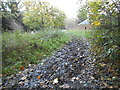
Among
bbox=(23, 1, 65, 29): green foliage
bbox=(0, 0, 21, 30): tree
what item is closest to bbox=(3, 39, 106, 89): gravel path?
bbox=(0, 0, 21, 30): tree

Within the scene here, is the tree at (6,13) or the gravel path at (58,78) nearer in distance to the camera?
the gravel path at (58,78)

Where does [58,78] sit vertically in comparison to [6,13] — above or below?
below

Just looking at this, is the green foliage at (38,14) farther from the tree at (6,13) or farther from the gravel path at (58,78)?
the gravel path at (58,78)

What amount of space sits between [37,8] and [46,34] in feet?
6.82

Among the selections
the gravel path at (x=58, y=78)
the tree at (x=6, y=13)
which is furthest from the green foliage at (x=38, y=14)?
the gravel path at (x=58, y=78)

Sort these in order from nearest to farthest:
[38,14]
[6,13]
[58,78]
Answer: [58,78] < [6,13] < [38,14]

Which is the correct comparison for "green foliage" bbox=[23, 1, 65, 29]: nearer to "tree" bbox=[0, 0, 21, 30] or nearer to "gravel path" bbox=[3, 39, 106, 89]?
"tree" bbox=[0, 0, 21, 30]

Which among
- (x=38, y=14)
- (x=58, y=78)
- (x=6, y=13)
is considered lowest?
(x=58, y=78)

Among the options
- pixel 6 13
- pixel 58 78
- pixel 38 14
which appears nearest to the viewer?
pixel 58 78

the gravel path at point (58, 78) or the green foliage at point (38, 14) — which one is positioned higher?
the green foliage at point (38, 14)

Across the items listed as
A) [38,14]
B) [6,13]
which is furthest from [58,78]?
[38,14]

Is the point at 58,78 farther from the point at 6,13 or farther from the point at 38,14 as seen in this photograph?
the point at 38,14

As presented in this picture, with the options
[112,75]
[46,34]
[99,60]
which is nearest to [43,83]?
[112,75]

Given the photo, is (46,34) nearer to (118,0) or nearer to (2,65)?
(2,65)
